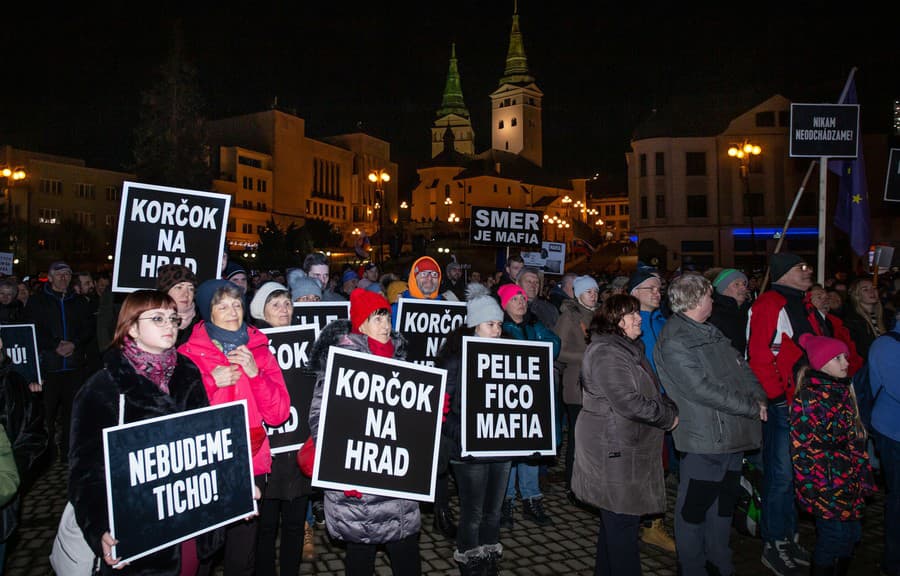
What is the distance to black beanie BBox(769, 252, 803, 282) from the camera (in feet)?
19.6

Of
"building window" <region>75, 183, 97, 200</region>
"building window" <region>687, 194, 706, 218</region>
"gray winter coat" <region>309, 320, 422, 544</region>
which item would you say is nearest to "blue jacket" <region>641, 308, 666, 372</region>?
"gray winter coat" <region>309, 320, 422, 544</region>

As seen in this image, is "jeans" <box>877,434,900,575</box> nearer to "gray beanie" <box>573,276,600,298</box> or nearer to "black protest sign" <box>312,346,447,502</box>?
"gray beanie" <box>573,276,600,298</box>

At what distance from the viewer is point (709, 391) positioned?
4.76 meters

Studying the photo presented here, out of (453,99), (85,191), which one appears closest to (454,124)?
(453,99)

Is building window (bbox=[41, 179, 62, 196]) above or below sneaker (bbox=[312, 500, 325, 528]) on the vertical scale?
above

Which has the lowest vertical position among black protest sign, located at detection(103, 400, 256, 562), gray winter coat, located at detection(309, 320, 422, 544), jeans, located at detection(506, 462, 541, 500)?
jeans, located at detection(506, 462, 541, 500)

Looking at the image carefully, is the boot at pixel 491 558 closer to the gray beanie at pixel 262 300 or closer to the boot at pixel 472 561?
the boot at pixel 472 561

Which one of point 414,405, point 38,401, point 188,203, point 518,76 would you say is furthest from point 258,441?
point 518,76

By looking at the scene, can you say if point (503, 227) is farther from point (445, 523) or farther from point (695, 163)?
point (695, 163)

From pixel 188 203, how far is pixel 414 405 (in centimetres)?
310

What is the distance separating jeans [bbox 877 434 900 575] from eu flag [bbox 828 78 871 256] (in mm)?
5980

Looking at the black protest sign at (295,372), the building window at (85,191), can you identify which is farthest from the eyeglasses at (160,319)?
the building window at (85,191)

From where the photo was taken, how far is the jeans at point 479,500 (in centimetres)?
526

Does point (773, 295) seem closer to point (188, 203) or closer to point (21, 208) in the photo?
point (188, 203)
